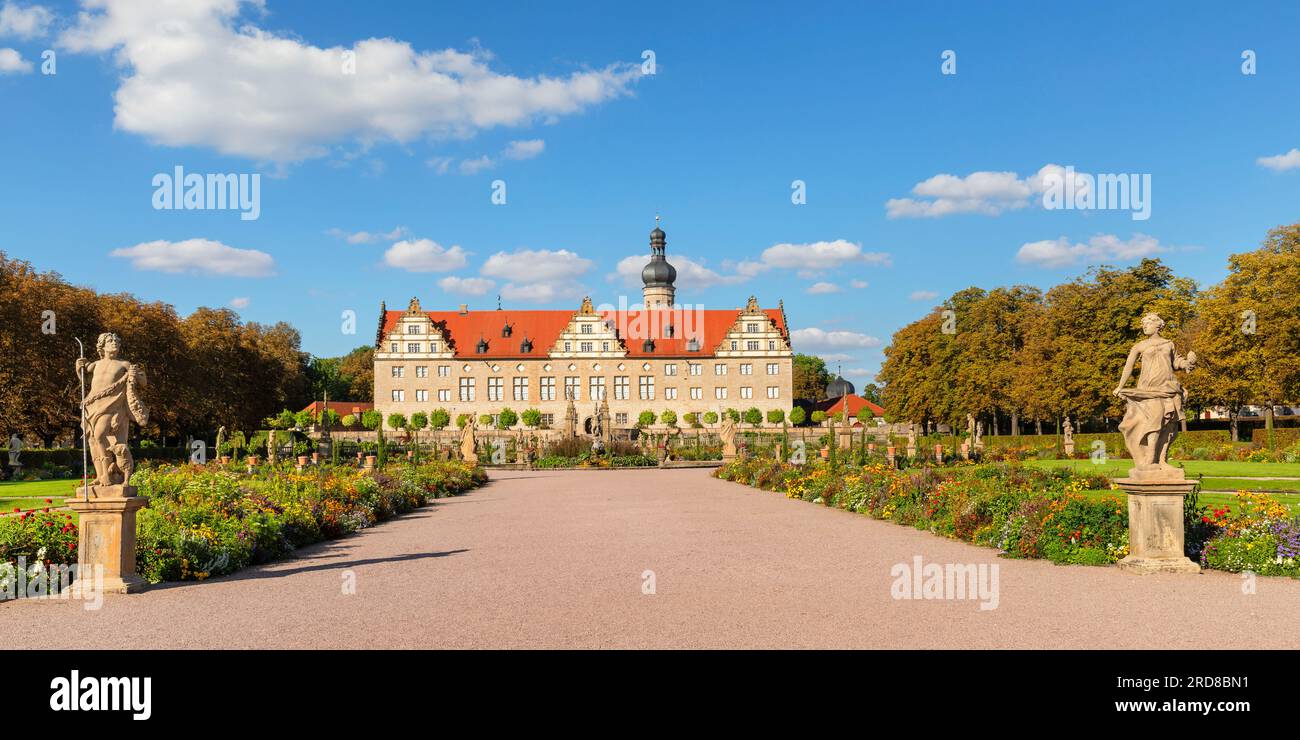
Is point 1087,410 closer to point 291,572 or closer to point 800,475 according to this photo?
point 800,475

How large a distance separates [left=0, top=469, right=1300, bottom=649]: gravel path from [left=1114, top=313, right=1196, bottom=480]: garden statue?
4.06ft

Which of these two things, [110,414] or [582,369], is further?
[582,369]

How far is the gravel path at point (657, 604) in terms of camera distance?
694 cm

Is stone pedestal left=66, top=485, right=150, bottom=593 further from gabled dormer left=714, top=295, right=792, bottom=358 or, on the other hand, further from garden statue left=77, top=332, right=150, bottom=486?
gabled dormer left=714, top=295, right=792, bottom=358

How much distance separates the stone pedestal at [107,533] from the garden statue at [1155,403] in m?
10.4

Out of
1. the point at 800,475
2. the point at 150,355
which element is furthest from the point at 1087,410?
the point at 150,355

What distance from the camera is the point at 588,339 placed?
71688 millimetres

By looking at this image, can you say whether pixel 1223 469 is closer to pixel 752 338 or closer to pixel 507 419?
pixel 752 338

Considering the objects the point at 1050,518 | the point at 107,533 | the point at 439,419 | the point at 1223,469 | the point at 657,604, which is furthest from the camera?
the point at 439,419

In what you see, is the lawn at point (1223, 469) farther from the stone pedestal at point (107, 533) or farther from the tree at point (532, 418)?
Result: the tree at point (532, 418)

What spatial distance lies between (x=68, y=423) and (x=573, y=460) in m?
20.7

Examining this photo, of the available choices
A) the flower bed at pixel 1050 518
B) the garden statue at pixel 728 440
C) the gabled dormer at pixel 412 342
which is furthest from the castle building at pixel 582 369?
the flower bed at pixel 1050 518

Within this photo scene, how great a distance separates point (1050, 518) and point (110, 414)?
10.8m

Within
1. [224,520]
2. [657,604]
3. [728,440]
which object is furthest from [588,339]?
[657,604]
